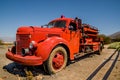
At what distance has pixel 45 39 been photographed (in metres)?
6.54

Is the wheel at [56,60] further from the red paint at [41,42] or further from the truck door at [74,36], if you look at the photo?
the truck door at [74,36]

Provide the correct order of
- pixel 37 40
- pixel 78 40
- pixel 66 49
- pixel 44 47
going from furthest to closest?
pixel 78 40 < pixel 66 49 < pixel 37 40 < pixel 44 47

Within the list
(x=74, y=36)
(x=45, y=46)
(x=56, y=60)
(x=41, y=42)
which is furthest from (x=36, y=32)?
(x=74, y=36)

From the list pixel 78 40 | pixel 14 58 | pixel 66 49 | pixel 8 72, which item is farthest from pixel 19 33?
pixel 78 40

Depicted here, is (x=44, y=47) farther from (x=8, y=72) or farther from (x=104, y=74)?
(x=104, y=74)

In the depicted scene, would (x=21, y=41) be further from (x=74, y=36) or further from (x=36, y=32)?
(x=74, y=36)

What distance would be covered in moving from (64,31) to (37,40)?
A: 1639 millimetres

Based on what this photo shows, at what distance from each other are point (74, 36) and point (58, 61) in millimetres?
2183

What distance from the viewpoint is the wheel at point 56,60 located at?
6.19m

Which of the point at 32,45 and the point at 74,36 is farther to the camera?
the point at 74,36

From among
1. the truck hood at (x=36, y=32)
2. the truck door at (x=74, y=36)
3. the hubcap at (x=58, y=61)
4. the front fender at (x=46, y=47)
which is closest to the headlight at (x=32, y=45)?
the front fender at (x=46, y=47)

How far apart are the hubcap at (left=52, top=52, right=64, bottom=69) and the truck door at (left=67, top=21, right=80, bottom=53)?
1369 mm

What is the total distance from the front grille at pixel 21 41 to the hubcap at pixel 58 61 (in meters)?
1.24

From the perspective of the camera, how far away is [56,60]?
256 inches
